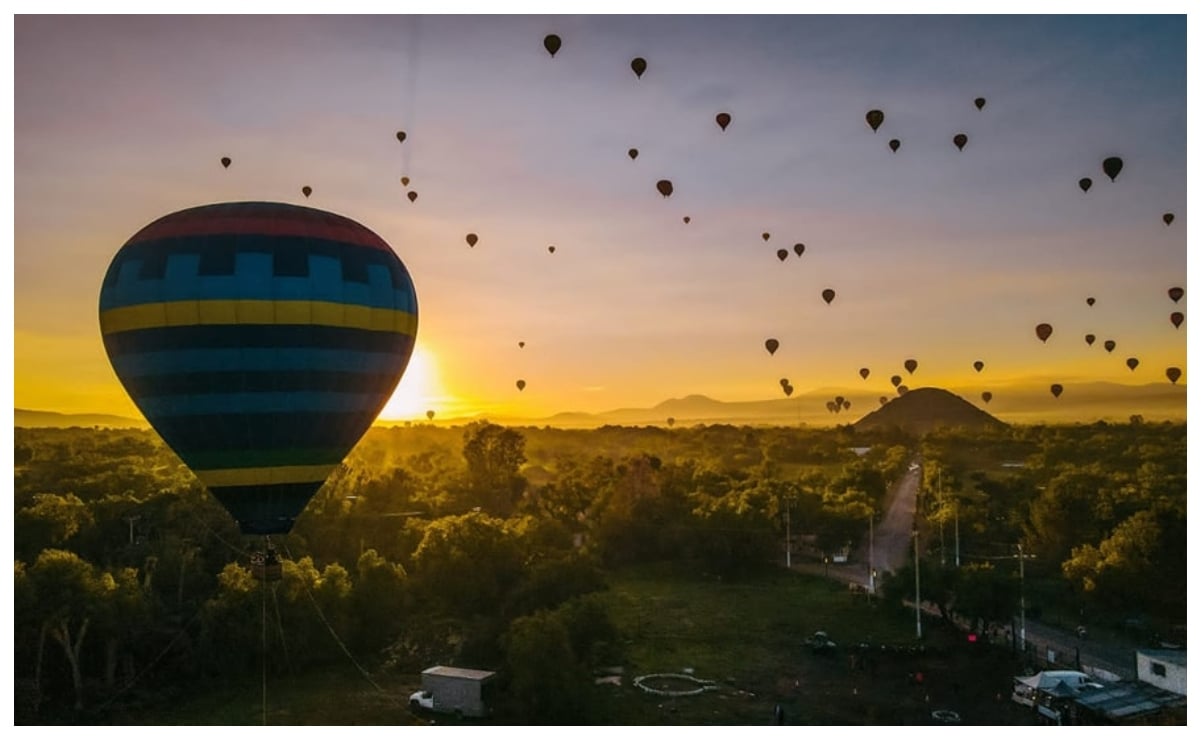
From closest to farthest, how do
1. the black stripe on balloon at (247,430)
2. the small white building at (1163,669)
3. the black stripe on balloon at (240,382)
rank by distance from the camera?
1. the black stripe on balloon at (240,382)
2. the black stripe on balloon at (247,430)
3. the small white building at (1163,669)

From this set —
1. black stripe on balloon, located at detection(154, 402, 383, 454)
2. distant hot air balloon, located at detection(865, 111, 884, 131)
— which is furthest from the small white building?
black stripe on balloon, located at detection(154, 402, 383, 454)

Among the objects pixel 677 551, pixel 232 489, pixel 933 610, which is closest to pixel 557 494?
pixel 677 551

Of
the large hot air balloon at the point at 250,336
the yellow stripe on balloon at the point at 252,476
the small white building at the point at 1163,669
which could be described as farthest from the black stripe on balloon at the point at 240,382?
the small white building at the point at 1163,669

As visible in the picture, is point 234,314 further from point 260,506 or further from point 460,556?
point 460,556

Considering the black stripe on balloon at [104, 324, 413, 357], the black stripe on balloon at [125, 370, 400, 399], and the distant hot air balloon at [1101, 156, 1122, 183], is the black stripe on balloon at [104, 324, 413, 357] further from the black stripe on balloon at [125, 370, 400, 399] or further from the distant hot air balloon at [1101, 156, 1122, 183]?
the distant hot air balloon at [1101, 156, 1122, 183]

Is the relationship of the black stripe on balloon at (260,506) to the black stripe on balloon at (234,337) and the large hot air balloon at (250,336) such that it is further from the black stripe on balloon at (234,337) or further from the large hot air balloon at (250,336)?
the black stripe on balloon at (234,337)

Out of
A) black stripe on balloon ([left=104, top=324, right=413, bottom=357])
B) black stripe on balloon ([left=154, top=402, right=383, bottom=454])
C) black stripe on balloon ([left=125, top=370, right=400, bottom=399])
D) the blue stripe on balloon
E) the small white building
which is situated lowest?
the small white building

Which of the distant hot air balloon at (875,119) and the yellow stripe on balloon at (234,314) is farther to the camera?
the distant hot air balloon at (875,119)

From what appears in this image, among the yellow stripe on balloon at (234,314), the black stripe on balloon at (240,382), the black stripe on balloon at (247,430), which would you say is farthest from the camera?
the black stripe on balloon at (247,430)
